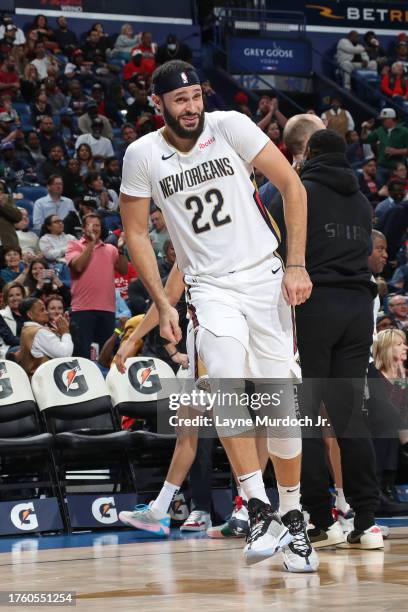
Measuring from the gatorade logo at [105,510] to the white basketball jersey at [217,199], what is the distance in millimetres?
3161

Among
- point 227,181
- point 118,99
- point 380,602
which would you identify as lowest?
point 380,602

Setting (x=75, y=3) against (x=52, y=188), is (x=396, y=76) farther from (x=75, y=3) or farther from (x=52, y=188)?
(x=52, y=188)

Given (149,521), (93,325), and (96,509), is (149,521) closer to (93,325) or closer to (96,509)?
(96,509)

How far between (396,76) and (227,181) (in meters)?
18.2

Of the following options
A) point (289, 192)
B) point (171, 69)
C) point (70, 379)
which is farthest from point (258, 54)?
point (289, 192)

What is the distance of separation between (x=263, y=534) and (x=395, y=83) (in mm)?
18653

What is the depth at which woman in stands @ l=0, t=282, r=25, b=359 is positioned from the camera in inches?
396

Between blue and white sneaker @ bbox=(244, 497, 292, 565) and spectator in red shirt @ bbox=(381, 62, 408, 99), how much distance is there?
721 inches

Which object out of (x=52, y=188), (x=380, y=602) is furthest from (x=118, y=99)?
(x=380, y=602)

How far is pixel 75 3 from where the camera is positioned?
21.7 m

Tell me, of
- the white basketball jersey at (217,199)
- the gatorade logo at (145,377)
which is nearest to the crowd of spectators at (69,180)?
the gatorade logo at (145,377)

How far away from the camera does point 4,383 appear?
305 inches

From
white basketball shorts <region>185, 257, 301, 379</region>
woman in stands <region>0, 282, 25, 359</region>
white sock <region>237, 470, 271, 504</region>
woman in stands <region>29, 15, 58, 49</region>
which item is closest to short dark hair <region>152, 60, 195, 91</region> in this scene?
white basketball shorts <region>185, 257, 301, 379</region>

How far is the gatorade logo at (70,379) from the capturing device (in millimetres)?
8016
